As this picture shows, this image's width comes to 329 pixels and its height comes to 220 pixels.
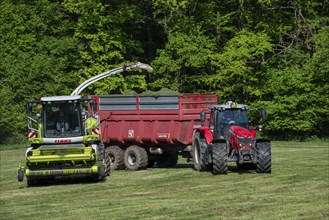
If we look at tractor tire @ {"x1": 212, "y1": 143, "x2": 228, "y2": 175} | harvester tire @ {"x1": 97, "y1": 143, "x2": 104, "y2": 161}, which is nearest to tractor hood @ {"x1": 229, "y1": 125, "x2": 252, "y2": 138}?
tractor tire @ {"x1": 212, "y1": 143, "x2": 228, "y2": 175}

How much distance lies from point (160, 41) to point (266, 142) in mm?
40711

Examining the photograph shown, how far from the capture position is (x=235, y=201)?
20062mm

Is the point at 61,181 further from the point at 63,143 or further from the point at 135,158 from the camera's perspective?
the point at 135,158

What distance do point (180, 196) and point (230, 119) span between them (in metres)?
6.75

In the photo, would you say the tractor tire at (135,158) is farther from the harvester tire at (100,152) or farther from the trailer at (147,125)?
the harvester tire at (100,152)

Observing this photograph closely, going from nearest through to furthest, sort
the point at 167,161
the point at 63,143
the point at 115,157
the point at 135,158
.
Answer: the point at 63,143 < the point at 135,158 < the point at 115,157 < the point at 167,161

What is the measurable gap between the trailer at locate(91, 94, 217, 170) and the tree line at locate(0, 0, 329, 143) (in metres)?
23.2

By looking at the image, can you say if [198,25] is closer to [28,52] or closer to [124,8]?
[124,8]

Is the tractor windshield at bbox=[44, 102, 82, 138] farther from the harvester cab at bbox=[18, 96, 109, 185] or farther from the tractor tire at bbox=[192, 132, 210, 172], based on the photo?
the tractor tire at bbox=[192, 132, 210, 172]

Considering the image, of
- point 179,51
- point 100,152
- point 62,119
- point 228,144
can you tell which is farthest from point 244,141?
point 179,51

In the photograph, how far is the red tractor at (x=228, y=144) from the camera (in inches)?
1044

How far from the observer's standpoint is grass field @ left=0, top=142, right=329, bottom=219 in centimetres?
1834

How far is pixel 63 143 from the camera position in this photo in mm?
26312

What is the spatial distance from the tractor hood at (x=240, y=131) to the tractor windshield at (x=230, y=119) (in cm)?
→ 29
